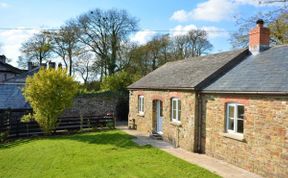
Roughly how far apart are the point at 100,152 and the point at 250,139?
23.6 feet

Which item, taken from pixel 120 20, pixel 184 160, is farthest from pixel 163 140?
pixel 120 20

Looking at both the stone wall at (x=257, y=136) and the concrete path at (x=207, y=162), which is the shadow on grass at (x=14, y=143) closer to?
the concrete path at (x=207, y=162)

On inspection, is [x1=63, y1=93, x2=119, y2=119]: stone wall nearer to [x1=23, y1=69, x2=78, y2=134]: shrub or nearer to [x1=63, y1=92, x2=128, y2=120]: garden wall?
[x1=63, y1=92, x2=128, y2=120]: garden wall

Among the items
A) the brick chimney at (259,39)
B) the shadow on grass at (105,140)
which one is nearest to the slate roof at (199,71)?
the brick chimney at (259,39)

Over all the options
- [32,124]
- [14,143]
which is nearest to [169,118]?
[14,143]

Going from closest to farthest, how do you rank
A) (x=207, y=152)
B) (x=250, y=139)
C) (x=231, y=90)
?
(x=250, y=139) → (x=231, y=90) → (x=207, y=152)

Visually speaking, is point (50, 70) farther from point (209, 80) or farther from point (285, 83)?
point (285, 83)

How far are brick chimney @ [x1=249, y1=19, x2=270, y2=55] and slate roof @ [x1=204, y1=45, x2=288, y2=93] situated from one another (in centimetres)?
46

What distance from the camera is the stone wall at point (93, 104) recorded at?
29.6 meters

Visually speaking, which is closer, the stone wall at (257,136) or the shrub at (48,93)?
the stone wall at (257,136)

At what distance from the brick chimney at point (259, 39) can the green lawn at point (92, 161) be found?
7111mm

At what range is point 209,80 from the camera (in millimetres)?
15234

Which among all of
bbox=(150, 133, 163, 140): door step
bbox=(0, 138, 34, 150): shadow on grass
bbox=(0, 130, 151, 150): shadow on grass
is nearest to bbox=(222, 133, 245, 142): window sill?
bbox=(0, 130, 151, 150): shadow on grass

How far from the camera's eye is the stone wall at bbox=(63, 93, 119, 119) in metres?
29.6
